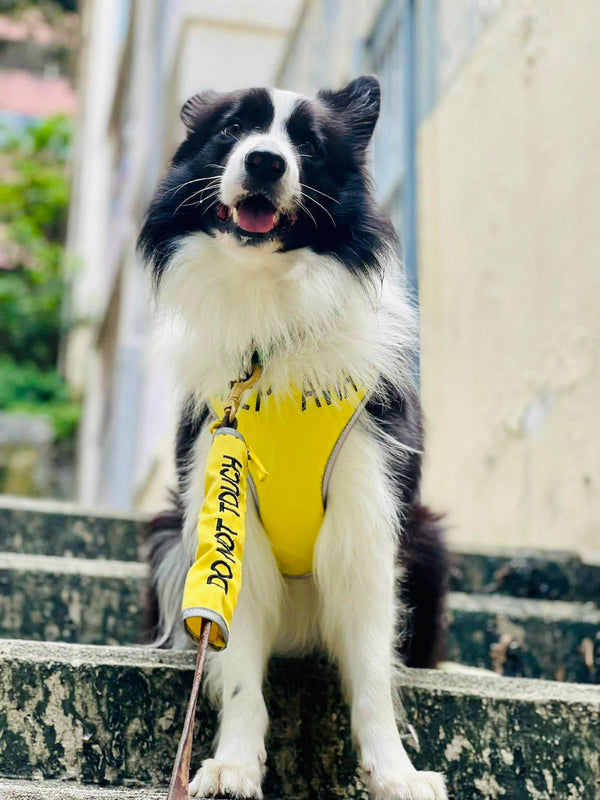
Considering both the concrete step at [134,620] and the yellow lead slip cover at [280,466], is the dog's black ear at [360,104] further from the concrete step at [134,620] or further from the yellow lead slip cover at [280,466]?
the concrete step at [134,620]

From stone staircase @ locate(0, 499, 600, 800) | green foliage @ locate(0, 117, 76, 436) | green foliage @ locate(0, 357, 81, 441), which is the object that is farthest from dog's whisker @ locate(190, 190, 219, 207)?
green foliage @ locate(0, 117, 76, 436)

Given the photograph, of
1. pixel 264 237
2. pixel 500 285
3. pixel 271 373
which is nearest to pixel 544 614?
pixel 271 373

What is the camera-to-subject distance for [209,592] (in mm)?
1824

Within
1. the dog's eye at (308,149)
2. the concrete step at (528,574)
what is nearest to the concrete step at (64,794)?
the dog's eye at (308,149)

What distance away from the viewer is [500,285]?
4230 mm

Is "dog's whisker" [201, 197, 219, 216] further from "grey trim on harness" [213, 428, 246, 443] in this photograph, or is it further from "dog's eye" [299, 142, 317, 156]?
"grey trim on harness" [213, 428, 246, 443]

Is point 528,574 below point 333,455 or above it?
below

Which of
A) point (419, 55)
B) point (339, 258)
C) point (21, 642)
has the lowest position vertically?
point (21, 642)

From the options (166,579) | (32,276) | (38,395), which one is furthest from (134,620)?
(32,276)

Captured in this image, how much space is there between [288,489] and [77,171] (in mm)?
18278

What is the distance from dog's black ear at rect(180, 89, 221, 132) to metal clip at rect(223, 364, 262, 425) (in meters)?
0.64

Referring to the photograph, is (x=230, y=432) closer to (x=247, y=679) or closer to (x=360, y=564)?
(x=360, y=564)

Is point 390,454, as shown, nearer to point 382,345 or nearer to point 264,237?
point 382,345

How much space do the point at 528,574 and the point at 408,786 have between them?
Answer: 162cm
